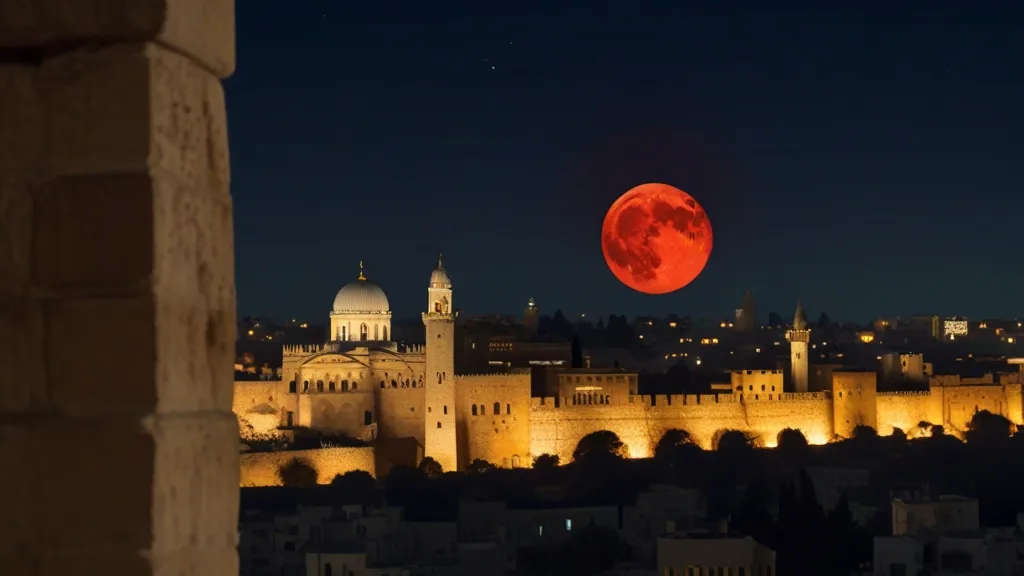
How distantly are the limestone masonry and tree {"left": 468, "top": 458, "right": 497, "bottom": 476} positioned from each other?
0.15m

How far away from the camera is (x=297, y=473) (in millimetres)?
27188

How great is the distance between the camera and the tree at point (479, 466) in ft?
96.2

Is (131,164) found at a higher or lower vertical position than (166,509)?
higher

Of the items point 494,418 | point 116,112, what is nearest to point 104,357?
point 116,112

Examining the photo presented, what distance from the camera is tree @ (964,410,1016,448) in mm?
34219

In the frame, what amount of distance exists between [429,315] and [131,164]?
28128 millimetres

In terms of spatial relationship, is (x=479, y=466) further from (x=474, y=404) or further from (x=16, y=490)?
(x=16, y=490)

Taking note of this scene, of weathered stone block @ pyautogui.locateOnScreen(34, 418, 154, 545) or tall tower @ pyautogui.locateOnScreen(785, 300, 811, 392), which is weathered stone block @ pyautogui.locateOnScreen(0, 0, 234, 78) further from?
tall tower @ pyautogui.locateOnScreen(785, 300, 811, 392)

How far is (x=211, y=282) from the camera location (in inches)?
69.6

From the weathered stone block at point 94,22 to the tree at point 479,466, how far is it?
27.5 meters

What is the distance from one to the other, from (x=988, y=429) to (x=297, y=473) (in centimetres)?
1394

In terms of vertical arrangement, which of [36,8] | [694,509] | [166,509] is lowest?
[694,509]

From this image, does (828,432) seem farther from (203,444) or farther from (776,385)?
(203,444)

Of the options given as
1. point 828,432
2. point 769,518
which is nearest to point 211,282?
point 769,518
